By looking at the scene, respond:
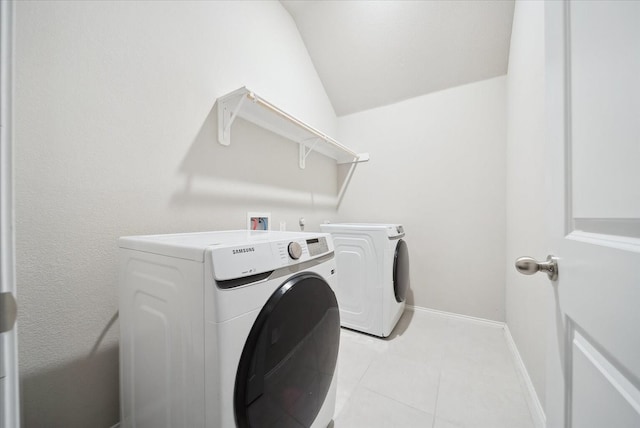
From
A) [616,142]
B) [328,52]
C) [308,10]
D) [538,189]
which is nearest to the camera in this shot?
[616,142]

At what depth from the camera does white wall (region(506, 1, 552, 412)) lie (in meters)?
1.03

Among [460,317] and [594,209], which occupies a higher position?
[594,209]

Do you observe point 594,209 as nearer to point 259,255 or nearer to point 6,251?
point 259,255

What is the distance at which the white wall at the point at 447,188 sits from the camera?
1924mm

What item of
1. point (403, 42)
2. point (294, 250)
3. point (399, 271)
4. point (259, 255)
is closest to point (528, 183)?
point (399, 271)

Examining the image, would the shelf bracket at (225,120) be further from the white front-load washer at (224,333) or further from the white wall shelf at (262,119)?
the white front-load washer at (224,333)

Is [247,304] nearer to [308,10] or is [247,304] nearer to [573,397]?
[573,397]

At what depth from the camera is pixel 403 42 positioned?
6.41ft

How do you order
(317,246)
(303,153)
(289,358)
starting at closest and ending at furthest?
(289,358) < (317,246) < (303,153)

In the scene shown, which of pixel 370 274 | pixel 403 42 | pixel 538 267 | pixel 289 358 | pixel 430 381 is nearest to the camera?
pixel 538 267

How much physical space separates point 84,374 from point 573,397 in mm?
1520

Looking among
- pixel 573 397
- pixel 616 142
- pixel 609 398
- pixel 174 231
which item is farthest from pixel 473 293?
pixel 174 231

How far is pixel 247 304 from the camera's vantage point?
1.89 feet

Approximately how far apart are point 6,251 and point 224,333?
38 cm
